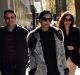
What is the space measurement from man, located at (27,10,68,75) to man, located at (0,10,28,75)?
2.97 feet

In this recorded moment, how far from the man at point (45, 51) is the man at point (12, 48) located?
35.6 inches

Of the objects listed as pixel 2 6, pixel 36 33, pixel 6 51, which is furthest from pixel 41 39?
pixel 2 6

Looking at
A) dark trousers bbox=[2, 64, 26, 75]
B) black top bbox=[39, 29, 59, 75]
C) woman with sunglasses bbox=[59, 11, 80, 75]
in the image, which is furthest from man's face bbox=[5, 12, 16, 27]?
black top bbox=[39, 29, 59, 75]

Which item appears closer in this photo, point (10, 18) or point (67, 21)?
point (10, 18)

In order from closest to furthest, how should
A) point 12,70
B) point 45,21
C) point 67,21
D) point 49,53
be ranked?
point 49,53 → point 45,21 → point 12,70 → point 67,21

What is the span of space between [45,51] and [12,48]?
1.14 m

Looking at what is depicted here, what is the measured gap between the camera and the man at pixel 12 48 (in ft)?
27.4

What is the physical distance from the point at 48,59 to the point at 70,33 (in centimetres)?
151

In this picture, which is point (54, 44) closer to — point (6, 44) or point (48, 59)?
point (48, 59)

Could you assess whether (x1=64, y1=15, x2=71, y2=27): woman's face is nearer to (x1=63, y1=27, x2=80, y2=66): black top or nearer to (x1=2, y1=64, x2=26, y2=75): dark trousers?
(x1=63, y1=27, x2=80, y2=66): black top

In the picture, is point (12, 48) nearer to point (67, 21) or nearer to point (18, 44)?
point (18, 44)

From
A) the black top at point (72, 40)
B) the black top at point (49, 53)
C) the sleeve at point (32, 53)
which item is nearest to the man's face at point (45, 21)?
the black top at point (49, 53)

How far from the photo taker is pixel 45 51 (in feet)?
24.6

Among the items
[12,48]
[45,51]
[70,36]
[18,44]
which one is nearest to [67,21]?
[70,36]
